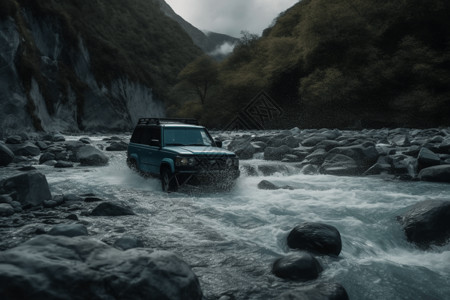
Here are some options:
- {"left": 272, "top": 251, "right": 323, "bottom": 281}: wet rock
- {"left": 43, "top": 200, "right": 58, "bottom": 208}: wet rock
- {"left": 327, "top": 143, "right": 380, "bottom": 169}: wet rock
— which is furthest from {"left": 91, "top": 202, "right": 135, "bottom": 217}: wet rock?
{"left": 327, "top": 143, "right": 380, "bottom": 169}: wet rock

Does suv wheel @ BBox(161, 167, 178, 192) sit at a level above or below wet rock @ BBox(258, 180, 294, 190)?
above

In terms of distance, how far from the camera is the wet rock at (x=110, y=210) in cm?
670

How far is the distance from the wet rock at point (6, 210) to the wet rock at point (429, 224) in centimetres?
661

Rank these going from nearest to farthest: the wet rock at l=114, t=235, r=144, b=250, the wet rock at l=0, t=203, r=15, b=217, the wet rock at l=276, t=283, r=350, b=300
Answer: the wet rock at l=276, t=283, r=350, b=300
the wet rock at l=114, t=235, r=144, b=250
the wet rock at l=0, t=203, r=15, b=217

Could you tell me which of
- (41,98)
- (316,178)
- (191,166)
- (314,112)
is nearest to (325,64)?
(314,112)

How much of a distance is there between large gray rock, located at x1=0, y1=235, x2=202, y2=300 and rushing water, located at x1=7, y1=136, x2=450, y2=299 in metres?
0.62

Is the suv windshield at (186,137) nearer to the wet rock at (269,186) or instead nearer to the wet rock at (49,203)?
the wet rock at (269,186)

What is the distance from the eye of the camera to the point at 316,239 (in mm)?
5137

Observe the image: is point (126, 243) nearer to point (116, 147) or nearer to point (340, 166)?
point (340, 166)

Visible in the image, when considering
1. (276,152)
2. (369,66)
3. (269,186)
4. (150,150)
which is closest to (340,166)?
(269,186)

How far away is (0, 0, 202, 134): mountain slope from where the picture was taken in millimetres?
29109

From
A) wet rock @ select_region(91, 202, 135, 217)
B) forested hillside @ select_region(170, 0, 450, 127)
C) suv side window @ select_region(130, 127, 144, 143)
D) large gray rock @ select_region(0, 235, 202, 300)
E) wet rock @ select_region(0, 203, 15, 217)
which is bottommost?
wet rock @ select_region(91, 202, 135, 217)

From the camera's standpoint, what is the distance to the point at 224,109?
188 feet

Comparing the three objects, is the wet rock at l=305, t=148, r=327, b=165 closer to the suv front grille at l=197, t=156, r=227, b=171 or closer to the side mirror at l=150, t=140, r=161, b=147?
the suv front grille at l=197, t=156, r=227, b=171
